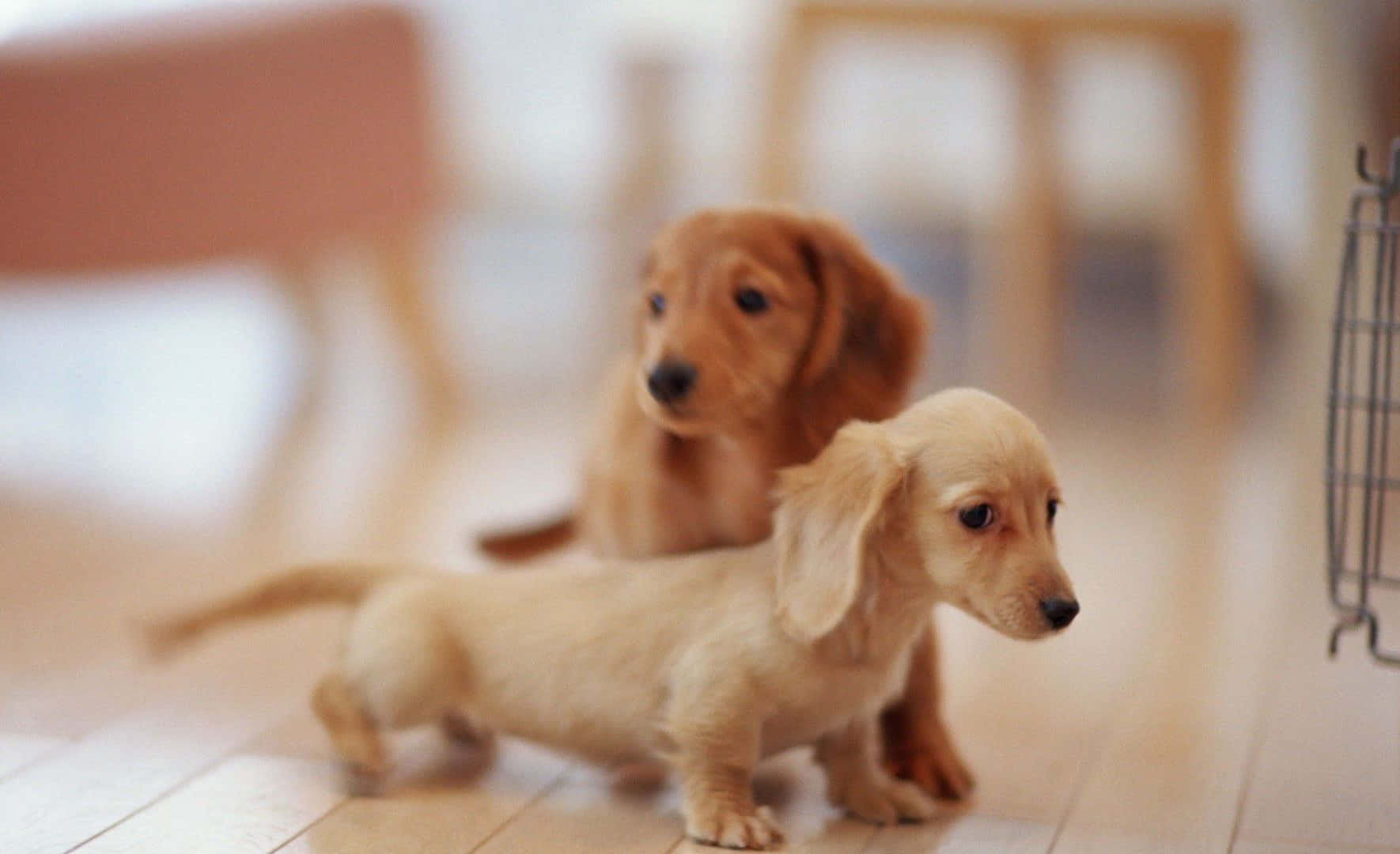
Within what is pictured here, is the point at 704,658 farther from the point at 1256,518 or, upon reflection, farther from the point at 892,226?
the point at 892,226

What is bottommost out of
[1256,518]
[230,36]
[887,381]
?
[1256,518]

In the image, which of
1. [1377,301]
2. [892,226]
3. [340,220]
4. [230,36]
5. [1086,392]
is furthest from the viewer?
[892,226]

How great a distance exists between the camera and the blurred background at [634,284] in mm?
1819

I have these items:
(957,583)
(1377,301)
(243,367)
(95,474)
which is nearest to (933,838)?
(957,583)

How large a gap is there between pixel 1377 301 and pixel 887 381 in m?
0.42

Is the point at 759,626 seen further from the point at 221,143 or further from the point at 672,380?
the point at 221,143

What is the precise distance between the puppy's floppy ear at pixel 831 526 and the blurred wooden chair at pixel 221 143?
164 centimetres

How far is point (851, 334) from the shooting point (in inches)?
59.6

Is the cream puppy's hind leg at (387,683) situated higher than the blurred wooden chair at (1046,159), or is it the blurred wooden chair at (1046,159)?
the blurred wooden chair at (1046,159)

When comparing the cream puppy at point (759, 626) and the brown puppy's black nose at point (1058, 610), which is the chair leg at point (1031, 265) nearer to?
the cream puppy at point (759, 626)

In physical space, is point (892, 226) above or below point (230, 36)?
below

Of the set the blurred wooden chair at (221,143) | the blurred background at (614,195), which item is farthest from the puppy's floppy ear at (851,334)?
the blurred wooden chair at (221,143)

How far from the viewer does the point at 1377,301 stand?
4.77 feet

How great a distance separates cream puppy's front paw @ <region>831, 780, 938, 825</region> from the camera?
55.4 inches
